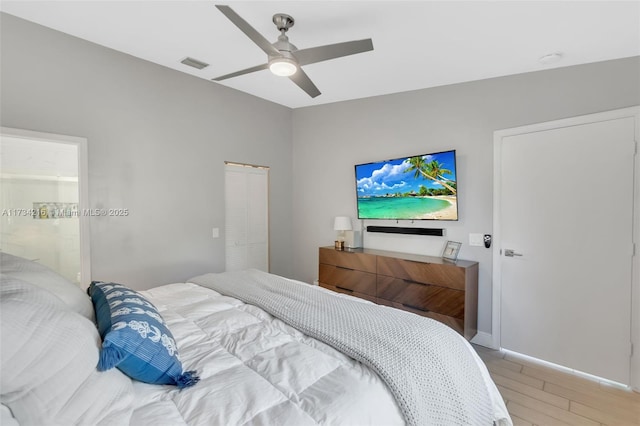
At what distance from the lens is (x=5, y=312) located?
2.52ft

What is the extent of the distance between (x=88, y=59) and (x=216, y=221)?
1.97m

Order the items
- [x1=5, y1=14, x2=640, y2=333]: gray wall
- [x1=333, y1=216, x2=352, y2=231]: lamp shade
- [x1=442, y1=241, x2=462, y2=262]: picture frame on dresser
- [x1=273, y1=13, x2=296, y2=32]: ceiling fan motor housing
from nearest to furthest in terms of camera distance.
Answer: [x1=273, y1=13, x2=296, y2=32]: ceiling fan motor housing < [x1=5, y1=14, x2=640, y2=333]: gray wall < [x1=442, y1=241, x2=462, y2=262]: picture frame on dresser < [x1=333, y1=216, x2=352, y2=231]: lamp shade

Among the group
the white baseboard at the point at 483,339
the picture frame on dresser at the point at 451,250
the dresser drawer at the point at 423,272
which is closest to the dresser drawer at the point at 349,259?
the dresser drawer at the point at 423,272

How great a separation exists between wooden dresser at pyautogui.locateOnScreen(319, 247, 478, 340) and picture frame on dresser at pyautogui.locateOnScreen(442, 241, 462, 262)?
83mm

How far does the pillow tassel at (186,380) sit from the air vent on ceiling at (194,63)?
2.87 m

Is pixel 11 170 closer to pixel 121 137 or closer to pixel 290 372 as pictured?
pixel 121 137

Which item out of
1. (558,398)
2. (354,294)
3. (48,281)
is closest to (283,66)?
(48,281)

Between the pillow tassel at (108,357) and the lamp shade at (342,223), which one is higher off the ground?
the lamp shade at (342,223)

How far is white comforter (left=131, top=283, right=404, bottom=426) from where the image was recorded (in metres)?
0.93

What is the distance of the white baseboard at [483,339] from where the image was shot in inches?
115

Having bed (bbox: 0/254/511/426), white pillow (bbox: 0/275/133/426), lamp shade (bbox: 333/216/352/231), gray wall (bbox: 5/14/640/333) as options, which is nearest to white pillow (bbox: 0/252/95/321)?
bed (bbox: 0/254/511/426)

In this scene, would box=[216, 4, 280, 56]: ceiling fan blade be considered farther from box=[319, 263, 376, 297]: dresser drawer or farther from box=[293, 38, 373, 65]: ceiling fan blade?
box=[319, 263, 376, 297]: dresser drawer

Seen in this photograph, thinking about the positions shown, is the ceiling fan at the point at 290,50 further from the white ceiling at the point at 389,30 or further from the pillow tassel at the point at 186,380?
the pillow tassel at the point at 186,380

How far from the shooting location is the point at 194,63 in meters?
3.00
